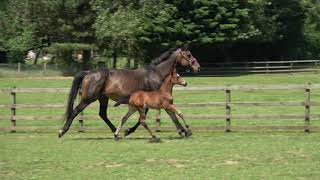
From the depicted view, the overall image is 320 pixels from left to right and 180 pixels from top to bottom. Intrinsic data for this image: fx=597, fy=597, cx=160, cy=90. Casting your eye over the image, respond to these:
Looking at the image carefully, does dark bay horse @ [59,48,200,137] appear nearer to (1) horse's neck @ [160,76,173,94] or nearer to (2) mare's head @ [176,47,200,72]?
(2) mare's head @ [176,47,200,72]

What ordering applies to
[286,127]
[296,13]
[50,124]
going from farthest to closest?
[296,13] < [50,124] < [286,127]

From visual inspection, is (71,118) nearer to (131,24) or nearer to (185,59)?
(185,59)

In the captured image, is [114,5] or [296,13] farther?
[296,13]

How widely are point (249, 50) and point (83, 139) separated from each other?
45675 mm

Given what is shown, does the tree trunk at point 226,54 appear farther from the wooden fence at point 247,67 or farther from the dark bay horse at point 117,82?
the dark bay horse at point 117,82

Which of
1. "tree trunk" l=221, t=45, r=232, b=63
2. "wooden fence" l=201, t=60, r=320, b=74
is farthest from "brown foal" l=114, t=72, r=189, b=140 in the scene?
"tree trunk" l=221, t=45, r=232, b=63

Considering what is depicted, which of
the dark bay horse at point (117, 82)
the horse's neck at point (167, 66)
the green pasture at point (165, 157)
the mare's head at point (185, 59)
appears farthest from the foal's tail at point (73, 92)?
the mare's head at point (185, 59)

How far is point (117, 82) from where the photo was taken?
1560 cm

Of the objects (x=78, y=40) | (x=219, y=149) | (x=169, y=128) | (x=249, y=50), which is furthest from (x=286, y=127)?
(x=249, y=50)

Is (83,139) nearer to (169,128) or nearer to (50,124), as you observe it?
(169,128)

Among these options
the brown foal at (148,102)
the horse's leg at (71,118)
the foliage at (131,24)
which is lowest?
the horse's leg at (71,118)

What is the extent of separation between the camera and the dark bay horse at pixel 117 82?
1555 cm

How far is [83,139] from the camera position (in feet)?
50.8

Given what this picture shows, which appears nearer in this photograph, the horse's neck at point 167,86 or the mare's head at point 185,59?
the horse's neck at point 167,86
